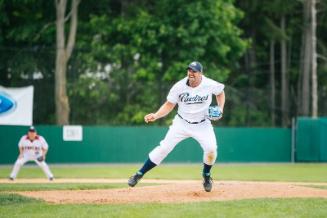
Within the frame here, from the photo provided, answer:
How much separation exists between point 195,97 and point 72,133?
17.2 meters

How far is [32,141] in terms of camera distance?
66.5ft

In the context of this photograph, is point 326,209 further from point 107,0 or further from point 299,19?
point 299,19

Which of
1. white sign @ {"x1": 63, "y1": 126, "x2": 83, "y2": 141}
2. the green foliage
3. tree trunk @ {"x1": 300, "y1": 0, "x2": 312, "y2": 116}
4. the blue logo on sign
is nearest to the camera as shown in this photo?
the blue logo on sign

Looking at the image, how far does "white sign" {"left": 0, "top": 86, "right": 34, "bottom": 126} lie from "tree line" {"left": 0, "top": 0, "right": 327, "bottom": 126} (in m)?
2.01

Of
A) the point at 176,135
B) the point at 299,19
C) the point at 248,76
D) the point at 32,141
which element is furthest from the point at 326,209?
the point at 299,19

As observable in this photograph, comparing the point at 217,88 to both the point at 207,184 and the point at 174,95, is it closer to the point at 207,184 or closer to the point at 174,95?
the point at 174,95

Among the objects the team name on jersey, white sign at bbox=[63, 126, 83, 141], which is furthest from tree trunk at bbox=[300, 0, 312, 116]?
the team name on jersey

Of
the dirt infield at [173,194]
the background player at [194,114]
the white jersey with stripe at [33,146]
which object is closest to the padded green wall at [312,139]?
the white jersey with stripe at [33,146]

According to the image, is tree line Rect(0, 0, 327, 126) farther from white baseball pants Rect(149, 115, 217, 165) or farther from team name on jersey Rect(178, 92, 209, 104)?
team name on jersey Rect(178, 92, 209, 104)

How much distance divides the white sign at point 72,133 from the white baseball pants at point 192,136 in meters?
16.7

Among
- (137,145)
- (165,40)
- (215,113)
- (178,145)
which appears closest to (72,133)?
(137,145)

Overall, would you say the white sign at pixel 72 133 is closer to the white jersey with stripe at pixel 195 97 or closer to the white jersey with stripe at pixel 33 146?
the white jersey with stripe at pixel 33 146

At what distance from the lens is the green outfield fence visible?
28125 millimetres

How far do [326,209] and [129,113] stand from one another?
20191 mm
